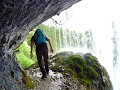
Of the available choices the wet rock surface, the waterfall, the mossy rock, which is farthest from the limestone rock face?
the waterfall

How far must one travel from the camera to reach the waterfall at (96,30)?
83.4 feet

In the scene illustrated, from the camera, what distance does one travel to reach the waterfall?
1001 inches

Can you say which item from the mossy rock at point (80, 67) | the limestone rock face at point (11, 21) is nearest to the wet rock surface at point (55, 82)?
the mossy rock at point (80, 67)

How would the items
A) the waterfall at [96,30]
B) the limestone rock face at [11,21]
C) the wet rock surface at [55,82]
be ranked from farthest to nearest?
the waterfall at [96,30]
the wet rock surface at [55,82]
the limestone rock face at [11,21]

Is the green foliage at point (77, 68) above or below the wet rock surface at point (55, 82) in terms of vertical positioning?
above

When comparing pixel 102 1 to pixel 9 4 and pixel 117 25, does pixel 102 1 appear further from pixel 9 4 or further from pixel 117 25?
pixel 9 4

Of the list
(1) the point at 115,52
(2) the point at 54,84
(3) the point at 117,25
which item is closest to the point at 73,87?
(2) the point at 54,84

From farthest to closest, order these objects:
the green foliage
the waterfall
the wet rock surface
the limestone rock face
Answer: the waterfall, the green foliage, the wet rock surface, the limestone rock face

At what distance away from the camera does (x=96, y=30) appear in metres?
31.1

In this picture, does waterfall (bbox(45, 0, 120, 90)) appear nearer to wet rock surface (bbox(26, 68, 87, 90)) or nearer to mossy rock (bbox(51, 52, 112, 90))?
mossy rock (bbox(51, 52, 112, 90))

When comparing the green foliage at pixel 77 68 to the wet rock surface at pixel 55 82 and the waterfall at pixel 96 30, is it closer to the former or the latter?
the wet rock surface at pixel 55 82

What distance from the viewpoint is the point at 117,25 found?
35062 millimetres

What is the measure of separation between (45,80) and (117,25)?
2615 cm

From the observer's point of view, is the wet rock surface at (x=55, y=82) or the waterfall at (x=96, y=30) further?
the waterfall at (x=96, y=30)
